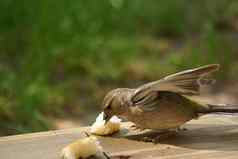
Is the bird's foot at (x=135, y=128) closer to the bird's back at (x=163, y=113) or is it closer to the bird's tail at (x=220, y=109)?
the bird's back at (x=163, y=113)

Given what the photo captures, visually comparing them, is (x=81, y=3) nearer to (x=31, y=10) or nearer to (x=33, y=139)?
(x=31, y=10)

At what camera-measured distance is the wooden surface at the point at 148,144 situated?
149 cm

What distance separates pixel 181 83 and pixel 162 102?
0.07m

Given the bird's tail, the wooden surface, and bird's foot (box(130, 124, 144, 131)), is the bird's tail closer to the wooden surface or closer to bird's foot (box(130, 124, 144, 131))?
the wooden surface

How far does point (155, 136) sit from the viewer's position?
1680 millimetres

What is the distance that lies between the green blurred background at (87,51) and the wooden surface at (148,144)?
83.1 inches

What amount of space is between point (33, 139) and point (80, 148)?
0.57ft

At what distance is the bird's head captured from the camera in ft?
5.51

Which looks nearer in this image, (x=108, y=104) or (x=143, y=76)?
(x=108, y=104)

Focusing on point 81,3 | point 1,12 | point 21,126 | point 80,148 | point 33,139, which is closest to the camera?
point 80,148

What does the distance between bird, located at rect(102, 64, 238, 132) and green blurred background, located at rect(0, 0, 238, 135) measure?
2.12 meters

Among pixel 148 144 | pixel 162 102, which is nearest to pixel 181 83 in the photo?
pixel 162 102

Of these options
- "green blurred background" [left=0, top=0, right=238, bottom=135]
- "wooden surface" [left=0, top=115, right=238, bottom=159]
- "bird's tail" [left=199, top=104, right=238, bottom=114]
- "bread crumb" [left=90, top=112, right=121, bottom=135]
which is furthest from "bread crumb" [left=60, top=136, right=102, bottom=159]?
"green blurred background" [left=0, top=0, right=238, bottom=135]

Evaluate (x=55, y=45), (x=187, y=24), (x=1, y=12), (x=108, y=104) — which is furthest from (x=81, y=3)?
(x=108, y=104)
